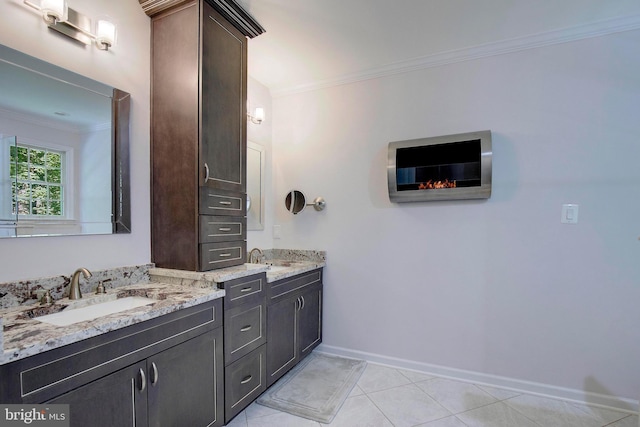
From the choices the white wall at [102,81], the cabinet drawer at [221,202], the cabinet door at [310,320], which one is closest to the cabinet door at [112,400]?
the white wall at [102,81]

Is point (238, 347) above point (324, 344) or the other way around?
above

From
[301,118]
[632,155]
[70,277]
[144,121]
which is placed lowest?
[70,277]

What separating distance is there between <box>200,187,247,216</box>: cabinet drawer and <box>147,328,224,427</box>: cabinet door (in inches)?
27.0

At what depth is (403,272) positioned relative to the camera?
2596mm

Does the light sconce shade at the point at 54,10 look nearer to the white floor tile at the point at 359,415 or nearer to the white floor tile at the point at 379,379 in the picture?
the white floor tile at the point at 359,415

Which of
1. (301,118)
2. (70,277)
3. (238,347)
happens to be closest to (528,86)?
(301,118)

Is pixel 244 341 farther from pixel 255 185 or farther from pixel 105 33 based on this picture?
pixel 105 33

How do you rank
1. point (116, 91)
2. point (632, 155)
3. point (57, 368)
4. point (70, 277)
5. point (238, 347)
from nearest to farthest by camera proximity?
point (57, 368) → point (70, 277) → point (116, 91) → point (238, 347) → point (632, 155)

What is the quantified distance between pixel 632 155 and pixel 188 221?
282 cm

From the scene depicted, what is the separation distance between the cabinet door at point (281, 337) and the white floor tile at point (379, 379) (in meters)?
0.57

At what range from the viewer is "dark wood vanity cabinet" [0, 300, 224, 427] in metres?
0.98

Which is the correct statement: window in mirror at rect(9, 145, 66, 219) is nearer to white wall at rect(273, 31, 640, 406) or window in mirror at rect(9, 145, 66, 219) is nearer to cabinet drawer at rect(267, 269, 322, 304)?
cabinet drawer at rect(267, 269, 322, 304)

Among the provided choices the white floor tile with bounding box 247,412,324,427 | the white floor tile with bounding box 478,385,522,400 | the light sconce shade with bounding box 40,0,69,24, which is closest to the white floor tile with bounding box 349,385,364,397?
the white floor tile with bounding box 247,412,324,427

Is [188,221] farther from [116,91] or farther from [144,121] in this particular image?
[116,91]
